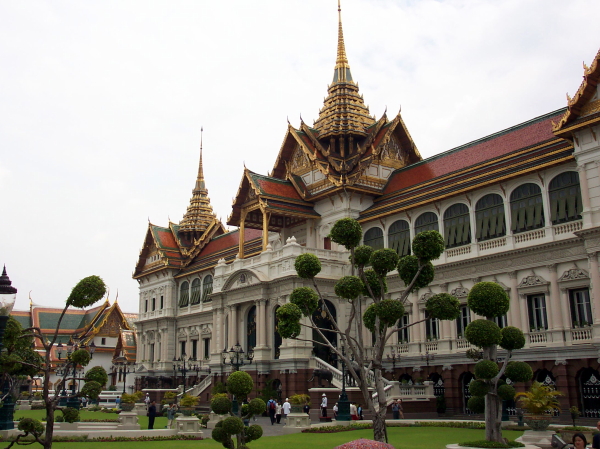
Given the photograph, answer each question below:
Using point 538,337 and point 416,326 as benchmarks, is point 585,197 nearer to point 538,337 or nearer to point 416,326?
point 538,337

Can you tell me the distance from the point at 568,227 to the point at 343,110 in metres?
20.0

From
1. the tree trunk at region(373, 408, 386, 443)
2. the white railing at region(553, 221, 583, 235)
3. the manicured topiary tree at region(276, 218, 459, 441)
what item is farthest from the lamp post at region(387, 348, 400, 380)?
the tree trunk at region(373, 408, 386, 443)

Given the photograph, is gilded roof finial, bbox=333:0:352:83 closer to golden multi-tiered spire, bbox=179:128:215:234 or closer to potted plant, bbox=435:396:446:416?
golden multi-tiered spire, bbox=179:128:215:234

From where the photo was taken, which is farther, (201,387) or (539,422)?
(201,387)

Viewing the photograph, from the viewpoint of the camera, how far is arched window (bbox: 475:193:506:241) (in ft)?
97.8

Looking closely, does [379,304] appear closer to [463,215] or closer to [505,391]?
[505,391]

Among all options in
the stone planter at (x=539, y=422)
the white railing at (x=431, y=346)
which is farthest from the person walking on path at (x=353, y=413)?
the stone planter at (x=539, y=422)

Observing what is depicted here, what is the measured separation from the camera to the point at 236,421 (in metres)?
13.3

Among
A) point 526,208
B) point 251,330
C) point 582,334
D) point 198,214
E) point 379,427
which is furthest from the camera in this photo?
point 198,214

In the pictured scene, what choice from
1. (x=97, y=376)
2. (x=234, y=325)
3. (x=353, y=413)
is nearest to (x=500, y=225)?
(x=353, y=413)

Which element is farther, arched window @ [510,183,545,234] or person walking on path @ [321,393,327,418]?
arched window @ [510,183,545,234]

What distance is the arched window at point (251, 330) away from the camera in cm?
3822

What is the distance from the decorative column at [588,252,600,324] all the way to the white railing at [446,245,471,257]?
20.9ft

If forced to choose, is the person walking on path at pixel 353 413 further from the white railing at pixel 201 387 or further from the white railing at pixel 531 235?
the white railing at pixel 201 387
